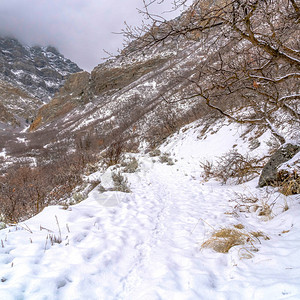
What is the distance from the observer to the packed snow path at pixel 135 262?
4.34 feet

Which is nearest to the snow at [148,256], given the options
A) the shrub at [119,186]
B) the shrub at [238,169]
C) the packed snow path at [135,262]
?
the packed snow path at [135,262]

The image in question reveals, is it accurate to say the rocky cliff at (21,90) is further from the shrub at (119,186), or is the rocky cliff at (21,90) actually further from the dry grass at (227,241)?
the dry grass at (227,241)

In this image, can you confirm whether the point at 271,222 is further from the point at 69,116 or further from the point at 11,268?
the point at 69,116

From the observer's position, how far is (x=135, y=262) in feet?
6.22

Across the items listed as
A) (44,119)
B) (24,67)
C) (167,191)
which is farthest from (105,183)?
(24,67)

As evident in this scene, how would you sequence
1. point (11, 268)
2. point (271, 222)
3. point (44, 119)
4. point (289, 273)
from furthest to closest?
point (44, 119)
point (271, 222)
point (11, 268)
point (289, 273)

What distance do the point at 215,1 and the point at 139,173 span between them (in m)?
5.62

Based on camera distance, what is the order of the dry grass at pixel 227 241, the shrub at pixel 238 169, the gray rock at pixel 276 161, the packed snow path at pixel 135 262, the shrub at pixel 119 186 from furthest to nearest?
the shrub at pixel 119 186, the shrub at pixel 238 169, the gray rock at pixel 276 161, the dry grass at pixel 227 241, the packed snow path at pixel 135 262

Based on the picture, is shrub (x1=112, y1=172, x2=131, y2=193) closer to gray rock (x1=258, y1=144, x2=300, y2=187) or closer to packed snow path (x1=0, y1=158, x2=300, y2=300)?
packed snow path (x1=0, y1=158, x2=300, y2=300)

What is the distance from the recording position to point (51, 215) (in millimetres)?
2678

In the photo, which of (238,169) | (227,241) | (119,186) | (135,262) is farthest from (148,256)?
(238,169)

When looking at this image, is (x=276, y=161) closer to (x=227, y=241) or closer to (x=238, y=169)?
(x=238, y=169)

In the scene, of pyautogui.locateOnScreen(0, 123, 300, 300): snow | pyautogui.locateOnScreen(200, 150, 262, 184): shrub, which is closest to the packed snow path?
pyautogui.locateOnScreen(0, 123, 300, 300): snow

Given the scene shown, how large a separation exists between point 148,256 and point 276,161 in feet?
9.37
